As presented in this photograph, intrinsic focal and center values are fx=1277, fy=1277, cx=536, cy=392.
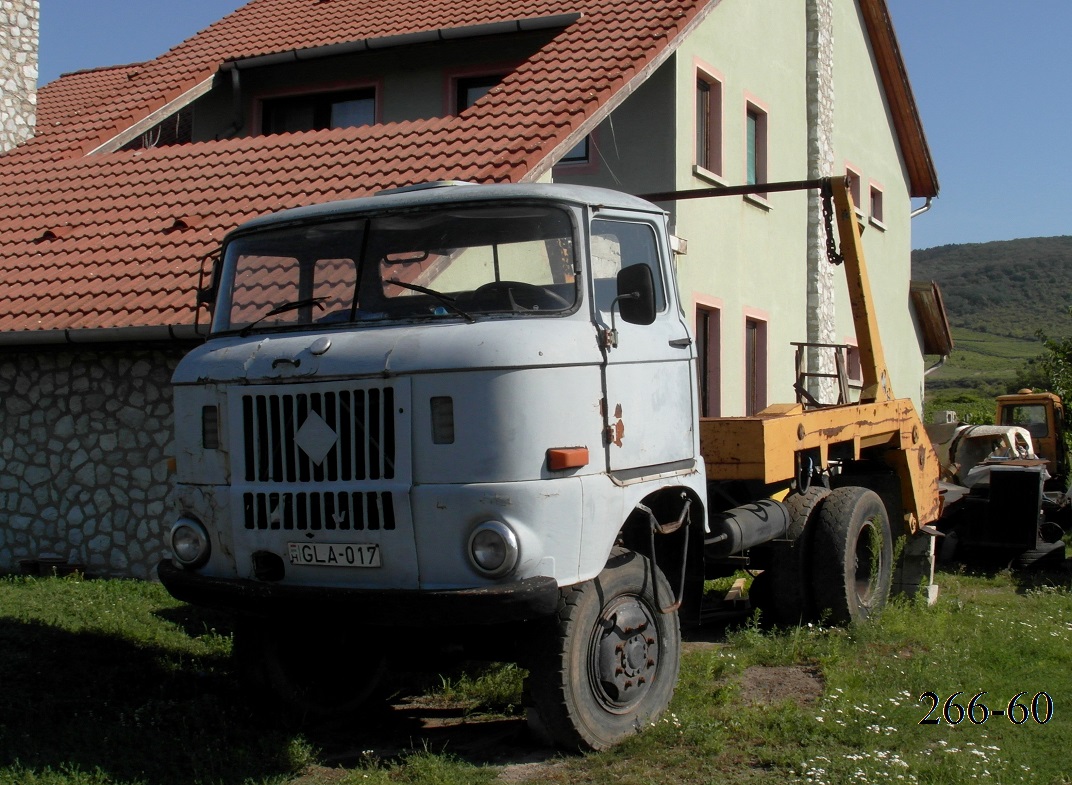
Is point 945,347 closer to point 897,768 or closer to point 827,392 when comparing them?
point 827,392

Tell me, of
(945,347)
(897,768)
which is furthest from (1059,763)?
(945,347)

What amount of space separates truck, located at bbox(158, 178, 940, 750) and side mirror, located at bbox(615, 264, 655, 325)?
0.04 ft

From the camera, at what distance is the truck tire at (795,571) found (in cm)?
874

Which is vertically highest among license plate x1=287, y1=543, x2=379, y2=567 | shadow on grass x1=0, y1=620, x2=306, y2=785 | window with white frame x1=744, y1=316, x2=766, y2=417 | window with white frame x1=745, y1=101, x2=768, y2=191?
window with white frame x1=745, y1=101, x2=768, y2=191

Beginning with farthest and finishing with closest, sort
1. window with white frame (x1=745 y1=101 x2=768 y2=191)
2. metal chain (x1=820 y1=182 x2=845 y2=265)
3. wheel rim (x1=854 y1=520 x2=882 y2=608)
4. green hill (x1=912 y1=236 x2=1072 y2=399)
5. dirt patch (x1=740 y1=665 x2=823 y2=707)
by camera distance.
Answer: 1. green hill (x1=912 y1=236 x2=1072 y2=399)
2. window with white frame (x1=745 y1=101 x2=768 y2=191)
3. metal chain (x1=820 y1=182 x2=845 y2=265)
4. wheel rim (x1=854 y1=520 x2=882 y2=608)
5. dirt patch (x1=740 y1=665 x2=823 y2=707)

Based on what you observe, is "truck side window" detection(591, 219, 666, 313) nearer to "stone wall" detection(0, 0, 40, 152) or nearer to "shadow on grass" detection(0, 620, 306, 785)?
"shadow on grass" detection(0, 620, 306, 785)

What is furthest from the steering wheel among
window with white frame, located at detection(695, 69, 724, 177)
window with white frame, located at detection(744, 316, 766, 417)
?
window with white frame, located at detection(744, 316, 766, 417)

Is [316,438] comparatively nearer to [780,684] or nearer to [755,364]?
[780,684]

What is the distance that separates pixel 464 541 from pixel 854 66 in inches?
→ 700

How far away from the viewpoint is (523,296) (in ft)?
20.2

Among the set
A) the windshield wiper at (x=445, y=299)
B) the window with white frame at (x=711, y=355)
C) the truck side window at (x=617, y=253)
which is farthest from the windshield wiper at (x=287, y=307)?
the window with white frame at (x=711, y=355)

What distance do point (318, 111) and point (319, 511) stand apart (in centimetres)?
1256

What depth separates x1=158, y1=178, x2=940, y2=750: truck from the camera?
5.70 meters

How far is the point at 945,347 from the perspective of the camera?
2597cm
